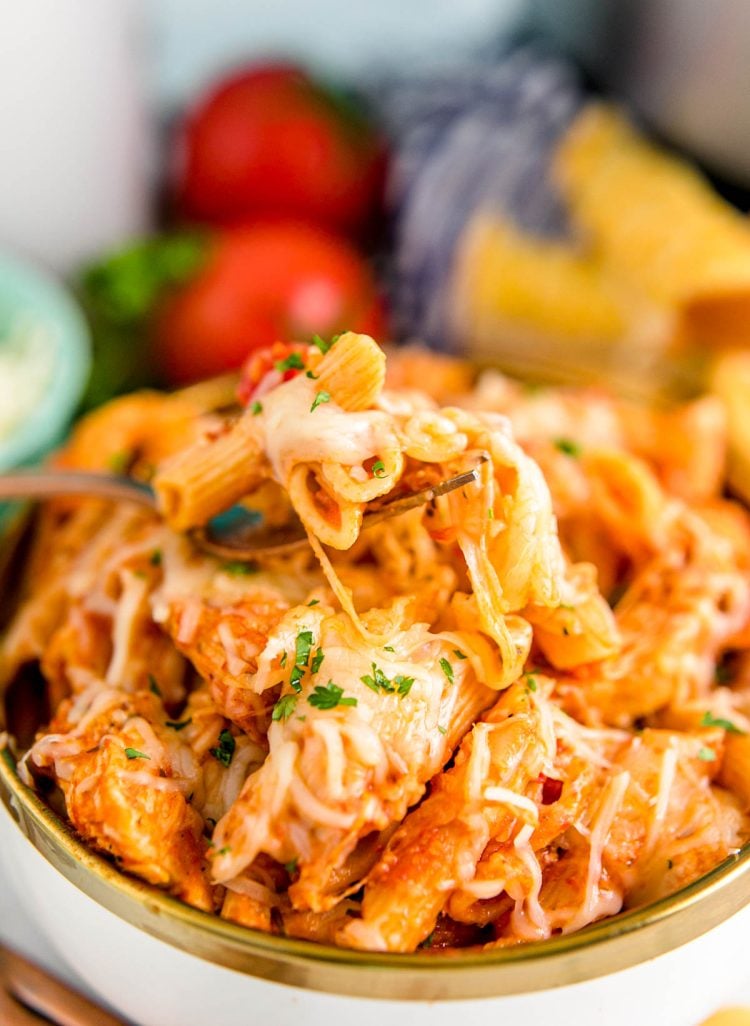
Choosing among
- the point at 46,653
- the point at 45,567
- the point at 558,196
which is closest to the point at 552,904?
the point at 46,653

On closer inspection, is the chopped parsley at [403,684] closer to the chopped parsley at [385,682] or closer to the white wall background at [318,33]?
the chopped parsley at [385,682]

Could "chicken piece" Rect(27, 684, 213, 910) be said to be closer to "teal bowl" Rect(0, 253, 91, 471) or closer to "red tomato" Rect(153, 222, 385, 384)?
"teal bowl" Rect(0, 253, 91, 471)

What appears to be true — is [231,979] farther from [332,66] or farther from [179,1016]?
[332,66]

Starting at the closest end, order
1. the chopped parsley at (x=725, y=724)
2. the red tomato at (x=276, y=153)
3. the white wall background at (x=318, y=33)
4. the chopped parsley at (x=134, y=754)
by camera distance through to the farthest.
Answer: the chopped parsley at (x=134, y=754)
the chopped parsley at (x=725, y=724)
the red tomato at (x=276, y=153)
the white wall background at (x=318, y=33)

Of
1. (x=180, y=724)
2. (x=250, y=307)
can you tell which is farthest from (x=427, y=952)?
(x=250, y=307)

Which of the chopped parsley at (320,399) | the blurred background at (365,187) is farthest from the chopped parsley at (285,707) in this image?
the blurred background at (365,187)

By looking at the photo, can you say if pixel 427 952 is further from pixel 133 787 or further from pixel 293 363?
pixel 293 363
